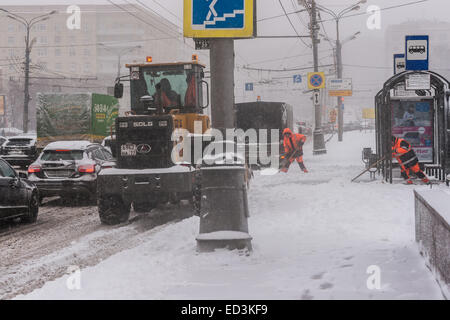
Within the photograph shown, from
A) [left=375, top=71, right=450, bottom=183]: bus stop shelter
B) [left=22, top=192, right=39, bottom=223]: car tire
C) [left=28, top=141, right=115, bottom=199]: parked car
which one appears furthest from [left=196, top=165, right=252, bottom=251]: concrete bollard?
[left=375, top=71, right=450, bottom=183]: bus stop shelter

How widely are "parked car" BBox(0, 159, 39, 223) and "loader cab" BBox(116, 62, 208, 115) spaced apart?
277 cm

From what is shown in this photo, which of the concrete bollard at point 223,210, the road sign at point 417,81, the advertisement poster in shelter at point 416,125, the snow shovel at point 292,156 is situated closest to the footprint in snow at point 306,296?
the concrete bollard at point 223,210

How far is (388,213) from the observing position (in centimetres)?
1022

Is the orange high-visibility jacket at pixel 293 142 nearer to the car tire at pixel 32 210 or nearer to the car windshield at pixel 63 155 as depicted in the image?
the car windshield at pixel 63 155

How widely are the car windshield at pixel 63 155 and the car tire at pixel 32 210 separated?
2.29m

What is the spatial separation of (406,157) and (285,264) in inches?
355

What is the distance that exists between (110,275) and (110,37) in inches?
4427

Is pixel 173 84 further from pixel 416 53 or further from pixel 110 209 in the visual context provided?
pixel 416 53

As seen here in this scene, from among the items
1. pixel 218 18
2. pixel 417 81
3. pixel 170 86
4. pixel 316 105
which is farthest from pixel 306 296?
pixel 316 105

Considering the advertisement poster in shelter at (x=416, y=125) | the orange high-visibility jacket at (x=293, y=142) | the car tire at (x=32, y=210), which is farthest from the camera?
the orange high-visibility jacket at (x=293, y=142)

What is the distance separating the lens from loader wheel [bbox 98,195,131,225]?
1099 centimetres

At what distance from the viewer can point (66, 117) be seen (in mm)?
22984

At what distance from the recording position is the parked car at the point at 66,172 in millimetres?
13664
